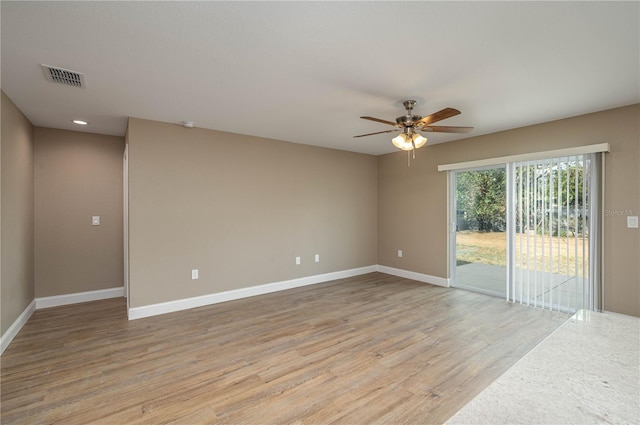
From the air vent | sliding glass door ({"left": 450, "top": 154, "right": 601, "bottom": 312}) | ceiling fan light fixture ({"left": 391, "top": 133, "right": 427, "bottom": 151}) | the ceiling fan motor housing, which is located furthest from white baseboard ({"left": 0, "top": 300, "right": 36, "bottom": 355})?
sliding glass door ({"left": 450, "top": 154, "right": 601, "bottom": 312})

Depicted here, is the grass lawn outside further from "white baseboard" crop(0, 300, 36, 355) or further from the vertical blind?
"white baseboard" crop(0, 300, 36, 355)

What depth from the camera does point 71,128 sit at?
13.1ft

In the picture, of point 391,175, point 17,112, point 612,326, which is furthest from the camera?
point 391,175

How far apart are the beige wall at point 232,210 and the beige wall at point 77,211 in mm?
1211

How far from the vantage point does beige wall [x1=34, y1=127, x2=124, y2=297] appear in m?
3.95

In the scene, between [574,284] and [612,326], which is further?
[574,284]

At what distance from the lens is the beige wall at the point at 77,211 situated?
3.95m

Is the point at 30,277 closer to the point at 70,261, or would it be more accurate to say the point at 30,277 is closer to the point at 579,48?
the point at 70,261

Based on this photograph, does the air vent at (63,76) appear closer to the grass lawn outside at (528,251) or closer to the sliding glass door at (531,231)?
the sliding glass door at (531,231)

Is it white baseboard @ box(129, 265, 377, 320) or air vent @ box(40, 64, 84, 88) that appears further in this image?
white baseboard @ box(129, 265, 377, 320)

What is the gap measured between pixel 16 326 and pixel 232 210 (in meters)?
2.66

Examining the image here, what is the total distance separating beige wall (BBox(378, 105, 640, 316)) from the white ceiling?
0.31 meters

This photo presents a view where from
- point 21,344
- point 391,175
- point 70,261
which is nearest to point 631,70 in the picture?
point 391,175

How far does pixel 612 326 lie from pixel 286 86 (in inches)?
106
